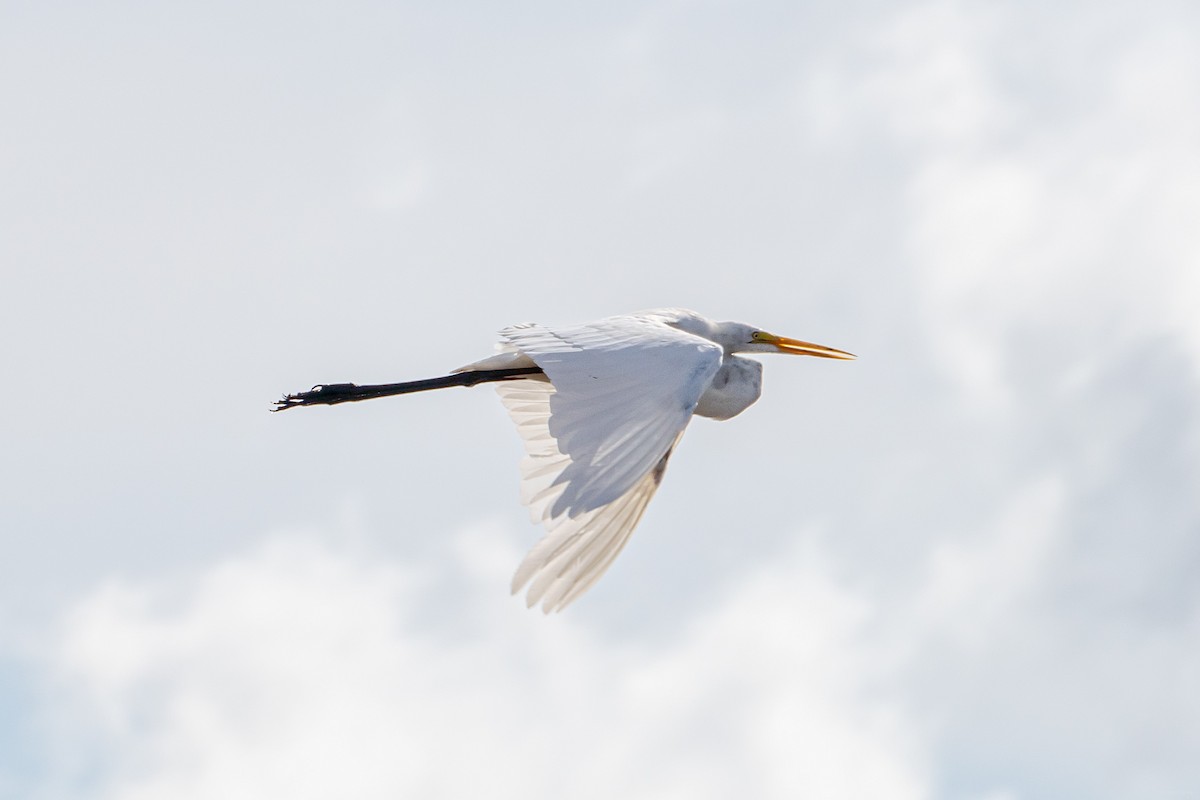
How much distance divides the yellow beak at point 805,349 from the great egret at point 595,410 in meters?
0.78

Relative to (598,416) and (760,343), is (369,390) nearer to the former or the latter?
(760,343)

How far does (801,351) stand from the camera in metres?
11.5

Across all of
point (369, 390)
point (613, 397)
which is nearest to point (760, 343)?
point (369, 390)

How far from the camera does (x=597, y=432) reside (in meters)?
7.09

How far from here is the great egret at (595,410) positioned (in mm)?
6996

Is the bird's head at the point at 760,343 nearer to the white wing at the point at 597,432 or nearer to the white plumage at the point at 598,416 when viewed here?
the white plumage at the point at 598,416

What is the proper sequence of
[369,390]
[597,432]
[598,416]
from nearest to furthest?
[597,432]
[598,416]
[369,390]

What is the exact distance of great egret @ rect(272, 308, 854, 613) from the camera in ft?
23.0

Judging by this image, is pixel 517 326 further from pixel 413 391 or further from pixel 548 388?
pixel 413 391

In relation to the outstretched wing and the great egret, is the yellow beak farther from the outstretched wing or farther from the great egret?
the outstretched wing

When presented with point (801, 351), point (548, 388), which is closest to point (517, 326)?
point (548, 388)

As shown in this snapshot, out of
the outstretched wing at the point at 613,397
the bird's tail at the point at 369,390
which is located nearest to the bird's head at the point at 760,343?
the bird's tail at the point at 369,390

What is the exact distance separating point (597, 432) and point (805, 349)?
15.4 feet

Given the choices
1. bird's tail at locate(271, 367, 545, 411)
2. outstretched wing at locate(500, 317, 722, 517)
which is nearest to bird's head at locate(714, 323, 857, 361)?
bird's tail at locate(271, 367, 545, 411)
